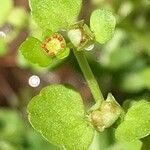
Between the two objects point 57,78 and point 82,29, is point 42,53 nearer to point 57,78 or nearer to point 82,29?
point 82,29

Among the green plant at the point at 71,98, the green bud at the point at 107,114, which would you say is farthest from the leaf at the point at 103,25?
the green bud at the point at 107,114

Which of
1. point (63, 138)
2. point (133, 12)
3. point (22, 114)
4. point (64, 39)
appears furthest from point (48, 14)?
point (22, 114)

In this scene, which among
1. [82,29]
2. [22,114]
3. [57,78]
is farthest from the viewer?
[57,78]

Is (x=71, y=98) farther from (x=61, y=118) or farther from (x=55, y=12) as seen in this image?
(x=55, y=12)

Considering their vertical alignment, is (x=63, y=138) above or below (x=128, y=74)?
above

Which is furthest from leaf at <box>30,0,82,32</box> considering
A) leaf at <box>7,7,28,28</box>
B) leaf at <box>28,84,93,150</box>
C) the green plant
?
leaf at <box>7,7,28,28</box>

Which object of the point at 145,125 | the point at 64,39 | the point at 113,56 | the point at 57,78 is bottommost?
the point at 57,78

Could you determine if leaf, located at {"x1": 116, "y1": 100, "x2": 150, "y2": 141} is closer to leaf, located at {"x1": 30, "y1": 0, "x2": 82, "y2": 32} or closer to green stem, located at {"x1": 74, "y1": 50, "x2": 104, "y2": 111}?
green stem, located at {"x1": 74, "y1": 50, "x2": 104, "y2": 111}
